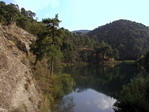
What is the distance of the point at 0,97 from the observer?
15398 mm

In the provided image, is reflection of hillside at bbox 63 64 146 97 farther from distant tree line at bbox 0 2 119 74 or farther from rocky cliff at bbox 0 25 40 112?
rocky cliff at bbox 0 25 40 112

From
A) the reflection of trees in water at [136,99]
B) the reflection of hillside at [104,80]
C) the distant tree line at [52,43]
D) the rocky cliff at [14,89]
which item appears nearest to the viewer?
the rocky cliff at [14,89]

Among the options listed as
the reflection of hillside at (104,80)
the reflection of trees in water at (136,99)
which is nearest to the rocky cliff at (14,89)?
the reflection of trees in water at (136,99)

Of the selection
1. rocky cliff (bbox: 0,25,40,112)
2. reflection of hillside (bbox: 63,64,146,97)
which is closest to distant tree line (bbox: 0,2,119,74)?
reflection of hillside (bbox: 63,64,146,97)

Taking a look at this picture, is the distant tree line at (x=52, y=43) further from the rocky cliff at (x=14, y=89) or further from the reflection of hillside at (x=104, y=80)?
the rocky cliff at (x=14, y=89)

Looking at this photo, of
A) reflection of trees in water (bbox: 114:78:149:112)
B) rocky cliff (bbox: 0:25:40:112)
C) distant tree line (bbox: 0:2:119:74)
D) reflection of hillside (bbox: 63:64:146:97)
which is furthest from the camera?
reflection of hillside (bbox: 63:64:146:97)

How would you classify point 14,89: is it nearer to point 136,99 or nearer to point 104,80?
point 136,99

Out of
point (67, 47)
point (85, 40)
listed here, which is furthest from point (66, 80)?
point (85, 40)

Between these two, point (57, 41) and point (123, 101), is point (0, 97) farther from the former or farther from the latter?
point (57, 41)

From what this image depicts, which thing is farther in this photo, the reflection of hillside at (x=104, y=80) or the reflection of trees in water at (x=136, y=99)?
the reflection of hillside at (x=104, y=80)

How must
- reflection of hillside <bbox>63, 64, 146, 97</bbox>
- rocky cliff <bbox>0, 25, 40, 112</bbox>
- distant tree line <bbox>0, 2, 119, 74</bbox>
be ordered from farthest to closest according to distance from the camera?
1. reflection of hillside <bbox>63, 64, 146, 97</bbox>
2. distant tree line <bbox>0, 2, 119, 74</bbox>
3. rocky cliff <bbox>0, 25, 40, 112</bbox>

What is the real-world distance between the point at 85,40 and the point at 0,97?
138706 mm

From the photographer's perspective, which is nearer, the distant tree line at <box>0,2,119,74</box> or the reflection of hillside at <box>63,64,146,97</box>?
the distant tree line at <box>0,2,119,74</box>

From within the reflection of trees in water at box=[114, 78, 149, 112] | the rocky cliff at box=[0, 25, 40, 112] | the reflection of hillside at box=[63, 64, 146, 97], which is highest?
the rocky cliff at box=[0, 25, 40, 112]
